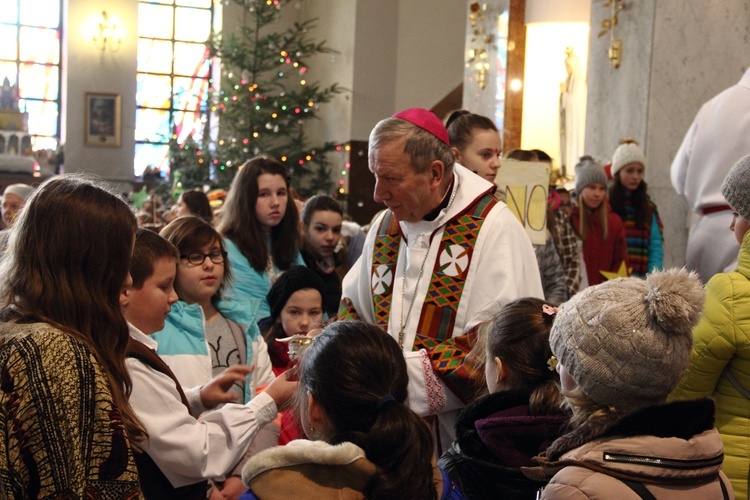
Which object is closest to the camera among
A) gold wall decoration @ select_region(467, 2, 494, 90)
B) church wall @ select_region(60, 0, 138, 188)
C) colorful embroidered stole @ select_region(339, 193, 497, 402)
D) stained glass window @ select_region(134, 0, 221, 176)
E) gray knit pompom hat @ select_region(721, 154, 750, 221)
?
gray knit pompom hat @ select_region(721, 154, 750, 221)

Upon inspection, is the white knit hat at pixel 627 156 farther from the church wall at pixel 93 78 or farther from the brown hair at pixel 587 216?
the church wall at pixel 93 78

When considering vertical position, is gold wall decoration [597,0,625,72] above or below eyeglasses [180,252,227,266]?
above

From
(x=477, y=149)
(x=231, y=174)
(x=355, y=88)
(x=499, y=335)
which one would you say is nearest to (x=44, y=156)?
(x=231, y=174)

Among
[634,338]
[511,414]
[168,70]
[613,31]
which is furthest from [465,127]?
[168,70]

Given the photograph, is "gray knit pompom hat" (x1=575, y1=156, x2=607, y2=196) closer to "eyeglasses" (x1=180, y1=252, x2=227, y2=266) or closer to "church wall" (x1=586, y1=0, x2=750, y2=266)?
"church wall" (x1=586, y1=0, x2=750, y2=266)

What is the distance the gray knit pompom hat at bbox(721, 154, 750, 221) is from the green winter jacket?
69mm

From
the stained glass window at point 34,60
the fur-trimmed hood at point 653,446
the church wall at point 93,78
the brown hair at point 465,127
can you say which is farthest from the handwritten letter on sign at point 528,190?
the stained glass window at point 34,60

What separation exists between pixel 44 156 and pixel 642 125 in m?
11.2

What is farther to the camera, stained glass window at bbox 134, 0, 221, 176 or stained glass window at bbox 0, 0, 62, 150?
stained glass window at bbox 134, 0, 221, 176

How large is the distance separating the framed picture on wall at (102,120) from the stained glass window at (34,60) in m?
0.84

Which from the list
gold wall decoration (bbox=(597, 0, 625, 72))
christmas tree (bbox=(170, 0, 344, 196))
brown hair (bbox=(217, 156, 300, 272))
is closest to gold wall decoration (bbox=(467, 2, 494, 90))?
gold wall decoration (bbox=(597, 0, 625, 72))

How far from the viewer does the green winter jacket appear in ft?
8.20

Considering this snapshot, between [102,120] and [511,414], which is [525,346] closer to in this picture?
→ [511,414]

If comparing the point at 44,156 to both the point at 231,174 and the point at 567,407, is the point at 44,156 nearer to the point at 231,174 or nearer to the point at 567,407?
the point at 231,174
